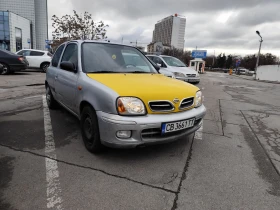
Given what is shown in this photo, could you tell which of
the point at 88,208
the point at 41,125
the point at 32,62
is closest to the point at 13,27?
the point at 32,62

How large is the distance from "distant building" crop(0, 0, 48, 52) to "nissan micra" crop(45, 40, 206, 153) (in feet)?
194

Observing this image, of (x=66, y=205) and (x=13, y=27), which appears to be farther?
(x=13, y=27)

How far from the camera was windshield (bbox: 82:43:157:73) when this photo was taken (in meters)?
3.58

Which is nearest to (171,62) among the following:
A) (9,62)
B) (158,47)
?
(9,62)

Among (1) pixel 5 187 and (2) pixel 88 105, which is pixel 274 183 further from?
(1) pixel 5 187

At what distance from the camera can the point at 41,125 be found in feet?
14.3

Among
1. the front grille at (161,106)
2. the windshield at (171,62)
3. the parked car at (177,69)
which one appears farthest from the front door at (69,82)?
the windshield at (171,62)

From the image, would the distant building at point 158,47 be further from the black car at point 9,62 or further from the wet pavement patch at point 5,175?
the wet pavement patch at point 5,175

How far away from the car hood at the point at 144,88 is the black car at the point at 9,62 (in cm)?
1075

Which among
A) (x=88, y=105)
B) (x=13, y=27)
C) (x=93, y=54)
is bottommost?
(x=88, y=105)

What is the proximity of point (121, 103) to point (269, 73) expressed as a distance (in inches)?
1272

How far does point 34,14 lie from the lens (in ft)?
197

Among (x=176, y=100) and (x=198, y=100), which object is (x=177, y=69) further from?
(x=176, y=100)

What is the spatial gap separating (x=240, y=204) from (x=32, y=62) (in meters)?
15.9
